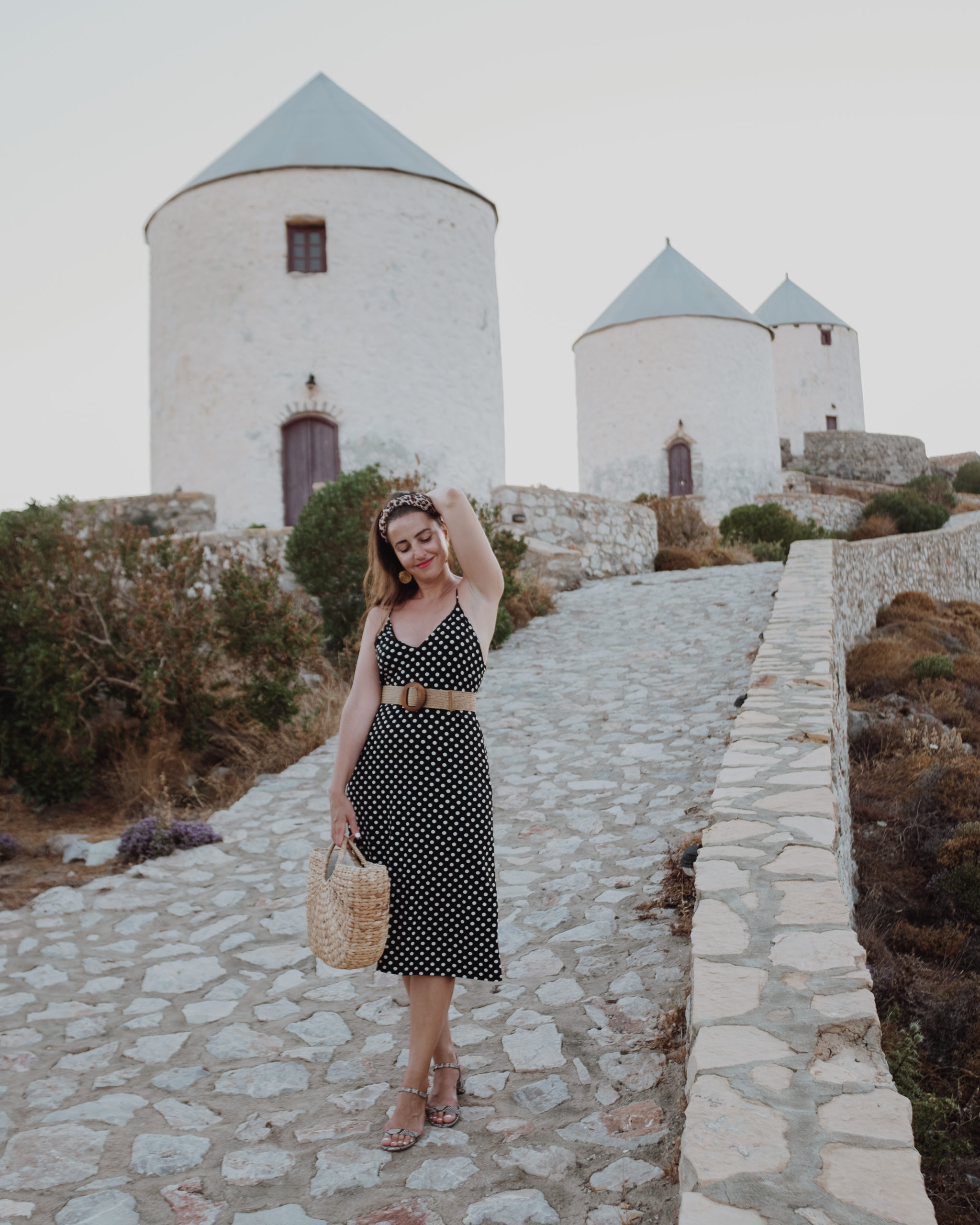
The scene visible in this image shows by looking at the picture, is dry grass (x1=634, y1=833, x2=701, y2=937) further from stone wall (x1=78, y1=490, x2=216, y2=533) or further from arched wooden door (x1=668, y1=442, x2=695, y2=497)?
arched wooden door (x1=668, y1=442, x2=695, y2=497)

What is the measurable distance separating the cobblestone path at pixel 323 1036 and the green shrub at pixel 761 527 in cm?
1210

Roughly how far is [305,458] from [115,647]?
8542 mm

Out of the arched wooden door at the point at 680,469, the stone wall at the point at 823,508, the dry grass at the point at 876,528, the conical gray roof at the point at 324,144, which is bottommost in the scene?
the dry grass at the point at 876,528

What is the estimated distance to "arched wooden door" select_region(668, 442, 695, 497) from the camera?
25781 millimetres

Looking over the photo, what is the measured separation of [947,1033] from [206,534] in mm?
9322

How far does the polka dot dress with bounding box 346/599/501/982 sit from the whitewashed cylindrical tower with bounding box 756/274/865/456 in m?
35.9

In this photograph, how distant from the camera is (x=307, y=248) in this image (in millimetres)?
16094

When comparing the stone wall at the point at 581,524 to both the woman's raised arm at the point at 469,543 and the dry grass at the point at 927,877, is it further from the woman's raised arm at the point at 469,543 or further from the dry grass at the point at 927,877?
the woman's raised arm at the point at 469,543

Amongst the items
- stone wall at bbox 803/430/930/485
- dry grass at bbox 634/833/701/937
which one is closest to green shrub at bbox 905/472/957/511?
stone wall at bbox 803/430/930/485

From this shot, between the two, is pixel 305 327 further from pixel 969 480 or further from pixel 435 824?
pixel 969 480

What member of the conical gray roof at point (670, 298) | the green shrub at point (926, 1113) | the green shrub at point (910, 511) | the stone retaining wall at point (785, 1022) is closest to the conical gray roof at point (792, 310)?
the conical gray roof at point (670, 298)

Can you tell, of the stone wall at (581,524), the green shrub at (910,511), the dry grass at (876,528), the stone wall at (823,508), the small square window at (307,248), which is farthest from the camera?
the stone wall at (823,508)

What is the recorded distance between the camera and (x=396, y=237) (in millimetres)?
16188

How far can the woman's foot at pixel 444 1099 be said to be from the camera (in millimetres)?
3066
